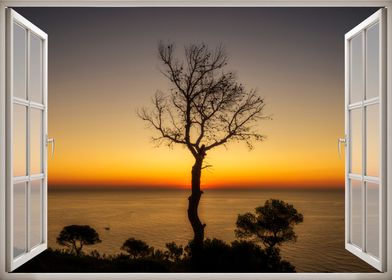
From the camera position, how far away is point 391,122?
257 centimetres

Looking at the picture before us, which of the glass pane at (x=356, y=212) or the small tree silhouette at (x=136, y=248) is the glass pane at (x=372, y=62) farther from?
the small tree silhouette at (x=136, y=248)

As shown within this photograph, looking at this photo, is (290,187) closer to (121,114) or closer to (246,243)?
(246,243)

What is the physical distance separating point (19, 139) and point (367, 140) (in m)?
1.94

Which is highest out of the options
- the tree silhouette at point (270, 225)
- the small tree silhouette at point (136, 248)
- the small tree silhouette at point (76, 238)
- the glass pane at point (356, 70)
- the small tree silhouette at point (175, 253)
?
the glass pane at point (356, 70)

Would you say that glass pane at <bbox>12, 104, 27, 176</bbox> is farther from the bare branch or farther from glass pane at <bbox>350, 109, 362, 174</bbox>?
the bare branch

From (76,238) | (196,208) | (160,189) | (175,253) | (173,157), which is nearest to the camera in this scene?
(196,208)

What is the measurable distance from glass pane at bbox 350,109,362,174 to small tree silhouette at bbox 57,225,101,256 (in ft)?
42.9

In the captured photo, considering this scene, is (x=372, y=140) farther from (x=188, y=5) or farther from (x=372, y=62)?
(x=188, y=5)

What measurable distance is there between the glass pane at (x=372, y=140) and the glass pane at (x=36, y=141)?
1903mm

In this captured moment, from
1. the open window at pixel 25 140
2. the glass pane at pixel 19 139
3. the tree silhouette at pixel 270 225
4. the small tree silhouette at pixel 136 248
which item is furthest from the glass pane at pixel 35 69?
the small tree silhouette at pixel 136 248

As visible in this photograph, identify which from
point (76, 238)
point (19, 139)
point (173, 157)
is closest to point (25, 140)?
point (19, 139)

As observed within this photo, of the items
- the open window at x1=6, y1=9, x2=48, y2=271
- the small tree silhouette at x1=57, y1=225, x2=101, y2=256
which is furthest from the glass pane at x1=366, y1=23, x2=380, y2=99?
the small tree silhouette at x1=57, y1=225, x2=101, y2=256

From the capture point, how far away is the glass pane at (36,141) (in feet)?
9.50

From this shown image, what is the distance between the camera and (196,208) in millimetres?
10578
